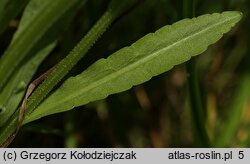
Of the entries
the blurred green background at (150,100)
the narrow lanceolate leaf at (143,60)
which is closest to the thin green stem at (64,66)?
the narrow lanceolate leaf at (143,60)

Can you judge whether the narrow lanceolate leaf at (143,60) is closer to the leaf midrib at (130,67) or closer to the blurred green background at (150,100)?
the leaf midrib at (130,67)

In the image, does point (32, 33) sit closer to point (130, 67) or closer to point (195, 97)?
point (130, 67)

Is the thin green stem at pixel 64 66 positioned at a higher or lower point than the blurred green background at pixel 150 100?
lower

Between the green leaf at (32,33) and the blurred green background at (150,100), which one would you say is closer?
the green leaf at (32,33)

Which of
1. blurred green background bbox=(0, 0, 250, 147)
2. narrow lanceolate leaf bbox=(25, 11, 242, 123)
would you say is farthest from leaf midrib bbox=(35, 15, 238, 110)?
blurred green background bbox=(0, 0, 250, 147)

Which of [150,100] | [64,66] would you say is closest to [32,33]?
[64,66]

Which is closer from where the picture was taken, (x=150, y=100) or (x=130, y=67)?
(x=130, y=67)

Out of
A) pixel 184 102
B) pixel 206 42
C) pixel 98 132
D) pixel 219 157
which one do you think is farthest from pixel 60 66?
Result: pixel 184 102

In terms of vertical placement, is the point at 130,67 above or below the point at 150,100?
below
